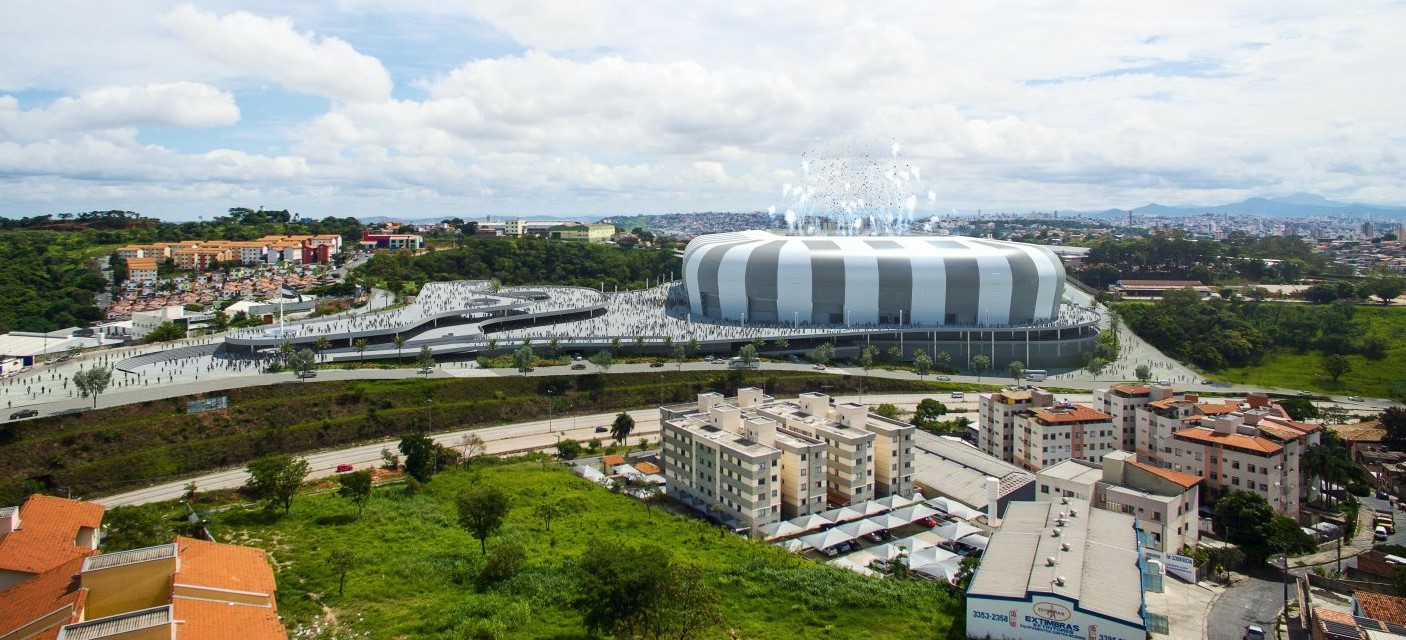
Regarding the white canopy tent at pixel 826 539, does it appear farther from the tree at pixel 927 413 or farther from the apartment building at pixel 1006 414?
the tree at pixel 927 413

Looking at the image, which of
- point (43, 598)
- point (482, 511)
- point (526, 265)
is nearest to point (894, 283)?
point (482, 511)

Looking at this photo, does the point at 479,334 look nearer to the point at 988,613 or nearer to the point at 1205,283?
the point at 988,613

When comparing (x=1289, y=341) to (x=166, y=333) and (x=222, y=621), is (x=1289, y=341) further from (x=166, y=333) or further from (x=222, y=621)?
(x=166, y=333)

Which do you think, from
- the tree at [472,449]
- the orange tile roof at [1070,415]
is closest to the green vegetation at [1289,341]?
the orange tile roof at [1070,415]

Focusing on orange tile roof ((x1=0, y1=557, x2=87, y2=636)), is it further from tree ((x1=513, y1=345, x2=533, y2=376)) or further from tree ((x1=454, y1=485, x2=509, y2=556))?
tree ((x1=513, y1=345, x2=533, y2=376))

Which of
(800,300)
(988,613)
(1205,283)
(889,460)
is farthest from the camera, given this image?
(1205,283)

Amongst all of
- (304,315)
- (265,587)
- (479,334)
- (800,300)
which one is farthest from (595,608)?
(304,315)

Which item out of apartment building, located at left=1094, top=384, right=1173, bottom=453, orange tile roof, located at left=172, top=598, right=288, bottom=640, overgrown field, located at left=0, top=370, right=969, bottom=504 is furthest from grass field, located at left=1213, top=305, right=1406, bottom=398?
orange tile roof, located at left=172, top=598, right=288, bottom=640
